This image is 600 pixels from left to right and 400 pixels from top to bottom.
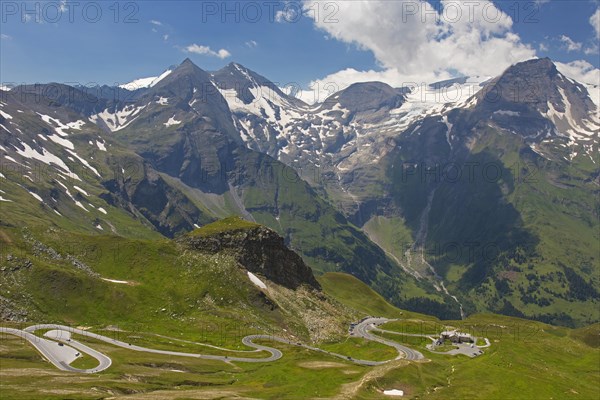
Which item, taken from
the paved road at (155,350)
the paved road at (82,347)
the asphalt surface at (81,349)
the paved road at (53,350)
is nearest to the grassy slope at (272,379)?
the paved road at (82,347)

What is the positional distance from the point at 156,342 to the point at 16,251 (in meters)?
73.9

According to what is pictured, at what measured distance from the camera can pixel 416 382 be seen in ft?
367

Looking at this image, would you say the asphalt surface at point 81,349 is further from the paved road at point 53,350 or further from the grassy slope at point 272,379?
the grassy slope at point 272,379

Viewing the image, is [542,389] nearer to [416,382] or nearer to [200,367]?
[416,382]

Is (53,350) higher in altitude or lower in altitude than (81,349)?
higher

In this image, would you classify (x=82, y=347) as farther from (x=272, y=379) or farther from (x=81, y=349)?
(x=272, y=379)

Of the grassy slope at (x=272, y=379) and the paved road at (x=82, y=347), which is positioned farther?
the paved road at (x=82, y=347)

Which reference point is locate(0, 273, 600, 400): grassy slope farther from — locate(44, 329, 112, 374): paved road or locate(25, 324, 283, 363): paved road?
locate(25, 324, 283, 363): paved road

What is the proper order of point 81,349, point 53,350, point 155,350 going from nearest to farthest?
point 53,350 → point 81,349 → point 155,350

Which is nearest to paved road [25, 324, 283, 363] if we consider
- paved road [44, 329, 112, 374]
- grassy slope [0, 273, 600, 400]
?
grassy slope [0, 273, 600, 400]

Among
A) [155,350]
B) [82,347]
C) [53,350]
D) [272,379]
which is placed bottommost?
[272,379]

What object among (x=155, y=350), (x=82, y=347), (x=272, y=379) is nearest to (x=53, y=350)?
(x=82, y=347)

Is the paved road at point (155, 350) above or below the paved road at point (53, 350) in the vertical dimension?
below

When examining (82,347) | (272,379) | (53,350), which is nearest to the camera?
(272,379)
